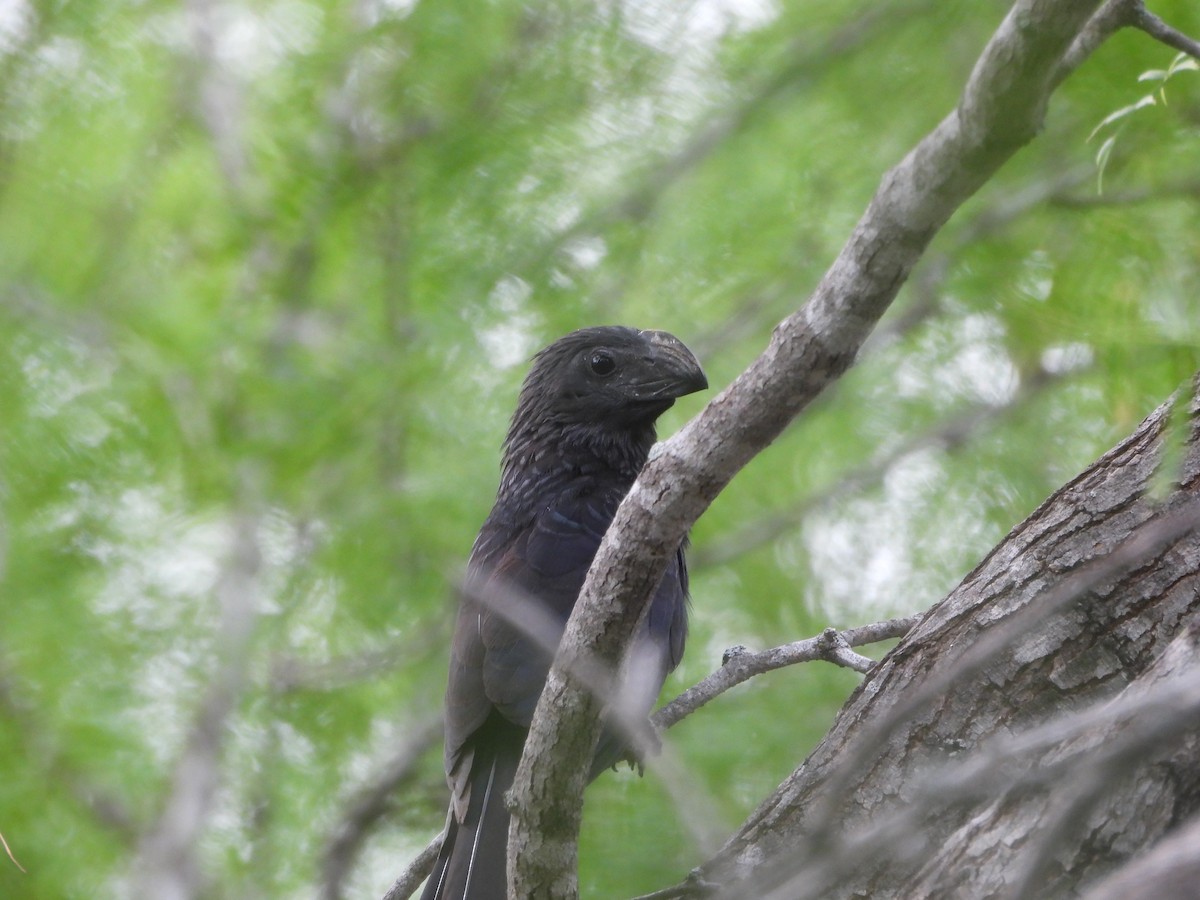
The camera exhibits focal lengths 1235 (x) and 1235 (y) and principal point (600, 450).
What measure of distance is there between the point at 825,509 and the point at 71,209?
438 cm

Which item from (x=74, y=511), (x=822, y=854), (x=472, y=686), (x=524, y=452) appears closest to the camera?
(x=822, y=854)

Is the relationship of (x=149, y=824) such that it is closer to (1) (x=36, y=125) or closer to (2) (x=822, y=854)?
(1) (x=36, y=125)

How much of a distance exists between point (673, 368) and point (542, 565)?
2.68 feet

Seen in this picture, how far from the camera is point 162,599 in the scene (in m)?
6.31

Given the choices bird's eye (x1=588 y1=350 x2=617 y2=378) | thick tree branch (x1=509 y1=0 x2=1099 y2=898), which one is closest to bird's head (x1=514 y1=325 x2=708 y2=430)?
bird's eye (x1=588 y1=350 x2=617 y2=378)

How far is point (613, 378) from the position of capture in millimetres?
4363

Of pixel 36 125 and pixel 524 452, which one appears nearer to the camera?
pixel 524 452

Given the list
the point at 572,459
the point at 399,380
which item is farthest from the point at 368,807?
the point at 572,459

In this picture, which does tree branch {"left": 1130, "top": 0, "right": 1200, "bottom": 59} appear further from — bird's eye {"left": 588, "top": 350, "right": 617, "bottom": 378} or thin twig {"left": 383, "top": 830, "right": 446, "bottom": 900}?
thin twig {"left": 383, "top": 830, "right": 446, "bottom": 900}

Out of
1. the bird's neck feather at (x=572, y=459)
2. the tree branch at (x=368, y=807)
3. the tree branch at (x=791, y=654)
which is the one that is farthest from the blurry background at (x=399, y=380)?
the tree branch at (x=791, y=654)

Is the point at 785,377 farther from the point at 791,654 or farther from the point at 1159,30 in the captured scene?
the point at 791,654

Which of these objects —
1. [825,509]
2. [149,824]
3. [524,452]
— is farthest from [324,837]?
[825,509]

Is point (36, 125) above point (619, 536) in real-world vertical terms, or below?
above

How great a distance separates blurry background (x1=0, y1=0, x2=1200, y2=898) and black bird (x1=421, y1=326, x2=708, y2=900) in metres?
0.97
